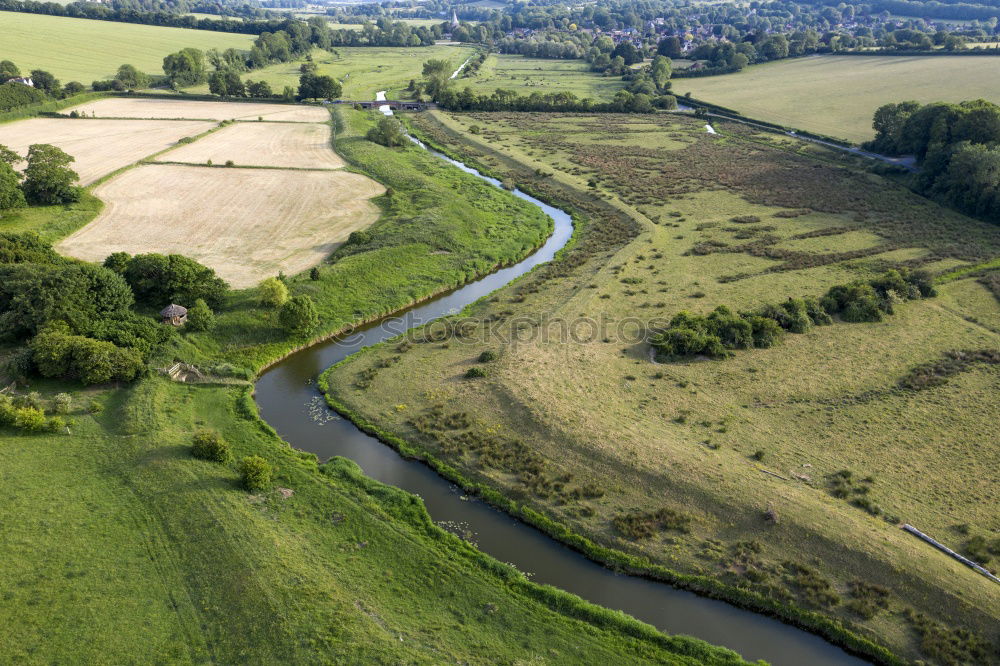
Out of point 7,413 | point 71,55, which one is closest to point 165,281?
point 7,413

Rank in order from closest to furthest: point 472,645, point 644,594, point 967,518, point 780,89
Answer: point 472,645, point 644,594, point 967,518, point 780,89

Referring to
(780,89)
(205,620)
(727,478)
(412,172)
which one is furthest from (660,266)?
(780,89)

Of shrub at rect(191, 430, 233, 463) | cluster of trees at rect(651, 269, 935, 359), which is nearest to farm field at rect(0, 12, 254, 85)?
shrub at rect(191, 430, 233, 463)

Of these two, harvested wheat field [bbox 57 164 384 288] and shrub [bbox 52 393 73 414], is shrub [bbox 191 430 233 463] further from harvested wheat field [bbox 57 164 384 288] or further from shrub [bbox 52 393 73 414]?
harvested wheat field [bbox 57 164 384 288]

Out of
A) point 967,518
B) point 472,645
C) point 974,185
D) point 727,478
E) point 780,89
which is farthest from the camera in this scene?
point 780,89

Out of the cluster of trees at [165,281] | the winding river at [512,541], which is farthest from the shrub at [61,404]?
the cluster of trees at [165,281]

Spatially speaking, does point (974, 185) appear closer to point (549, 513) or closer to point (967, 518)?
point (967, 518)

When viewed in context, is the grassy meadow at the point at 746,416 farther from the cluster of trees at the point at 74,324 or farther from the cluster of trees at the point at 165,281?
the cluster of trees at the point at 165,281
